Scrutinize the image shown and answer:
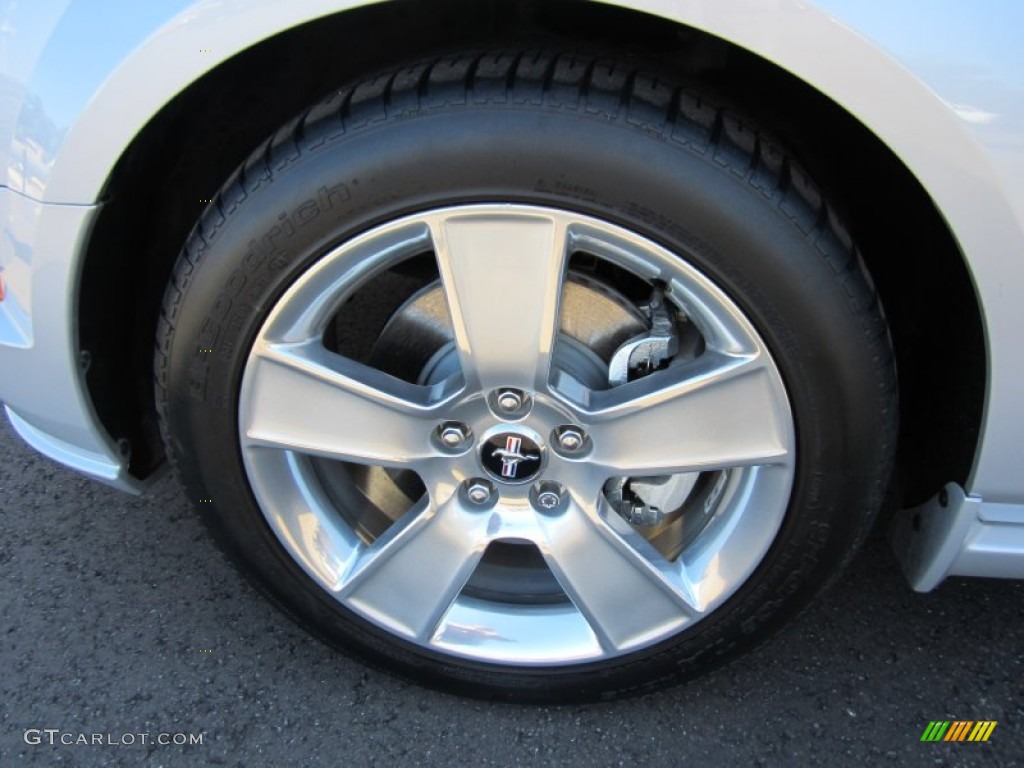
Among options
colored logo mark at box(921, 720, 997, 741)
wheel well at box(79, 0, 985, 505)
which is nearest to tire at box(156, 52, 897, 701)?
wheel well at box(79, 0, 985, 505)

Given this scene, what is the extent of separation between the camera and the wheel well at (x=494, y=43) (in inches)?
52.0

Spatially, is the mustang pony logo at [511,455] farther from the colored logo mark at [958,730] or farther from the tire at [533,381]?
the colored logo mark at [958,730]

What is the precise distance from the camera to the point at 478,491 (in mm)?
1489

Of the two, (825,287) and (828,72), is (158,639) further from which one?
(828,72)

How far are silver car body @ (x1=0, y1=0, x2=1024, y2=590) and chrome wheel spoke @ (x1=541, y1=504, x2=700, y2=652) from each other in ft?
1.33

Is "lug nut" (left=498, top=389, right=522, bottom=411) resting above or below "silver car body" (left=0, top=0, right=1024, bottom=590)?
below

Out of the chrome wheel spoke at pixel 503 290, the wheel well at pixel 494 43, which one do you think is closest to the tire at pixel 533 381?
the chrome wheel spoke at pixel 503 290

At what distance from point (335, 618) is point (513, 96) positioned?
0.91 m

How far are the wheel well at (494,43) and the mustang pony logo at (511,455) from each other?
0.59 m

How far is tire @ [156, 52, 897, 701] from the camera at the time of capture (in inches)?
47.5

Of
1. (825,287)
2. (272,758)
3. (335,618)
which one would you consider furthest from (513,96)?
(272,758)

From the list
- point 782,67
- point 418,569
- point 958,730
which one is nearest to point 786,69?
point 782,67

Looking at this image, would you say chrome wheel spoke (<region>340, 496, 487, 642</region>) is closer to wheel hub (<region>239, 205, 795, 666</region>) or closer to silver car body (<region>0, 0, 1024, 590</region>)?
wheel hub (<region>239, 205, 795, 666</region>)

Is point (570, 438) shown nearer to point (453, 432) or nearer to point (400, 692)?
point (453, 432)
